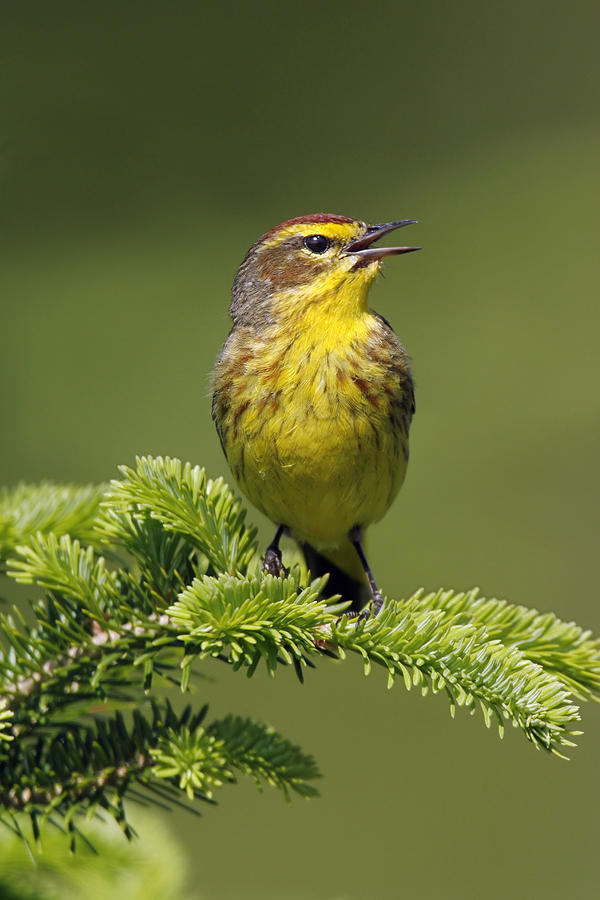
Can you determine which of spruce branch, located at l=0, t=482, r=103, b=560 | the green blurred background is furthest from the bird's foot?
the green blurred background

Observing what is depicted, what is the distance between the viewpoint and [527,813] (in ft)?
16.0

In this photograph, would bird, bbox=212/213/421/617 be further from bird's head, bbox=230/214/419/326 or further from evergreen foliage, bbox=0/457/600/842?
evergreen foliage, bbox=0/457/600/842

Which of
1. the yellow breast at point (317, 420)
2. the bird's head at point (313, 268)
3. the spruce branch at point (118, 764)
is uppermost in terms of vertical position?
the bird's head at point (313, 268)

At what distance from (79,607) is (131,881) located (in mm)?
589

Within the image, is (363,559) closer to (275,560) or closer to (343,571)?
(343,571)

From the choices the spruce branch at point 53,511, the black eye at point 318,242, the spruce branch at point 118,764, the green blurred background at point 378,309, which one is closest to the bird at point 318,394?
the black eye at point 318,242

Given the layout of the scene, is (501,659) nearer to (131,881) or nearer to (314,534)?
(131,881)

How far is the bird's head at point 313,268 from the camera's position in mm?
2602

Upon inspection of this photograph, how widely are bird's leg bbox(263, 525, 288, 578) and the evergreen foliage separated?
1.95 ft

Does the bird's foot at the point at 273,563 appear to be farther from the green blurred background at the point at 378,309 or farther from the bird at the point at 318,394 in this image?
the green blurred background at the point at 378,309

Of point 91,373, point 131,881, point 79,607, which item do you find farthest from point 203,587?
point 91,373

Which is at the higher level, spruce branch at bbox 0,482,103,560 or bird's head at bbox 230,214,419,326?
bird's head at bbox 230,214,419,326

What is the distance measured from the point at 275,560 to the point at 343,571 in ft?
1.27

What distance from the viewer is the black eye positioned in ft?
8.84
